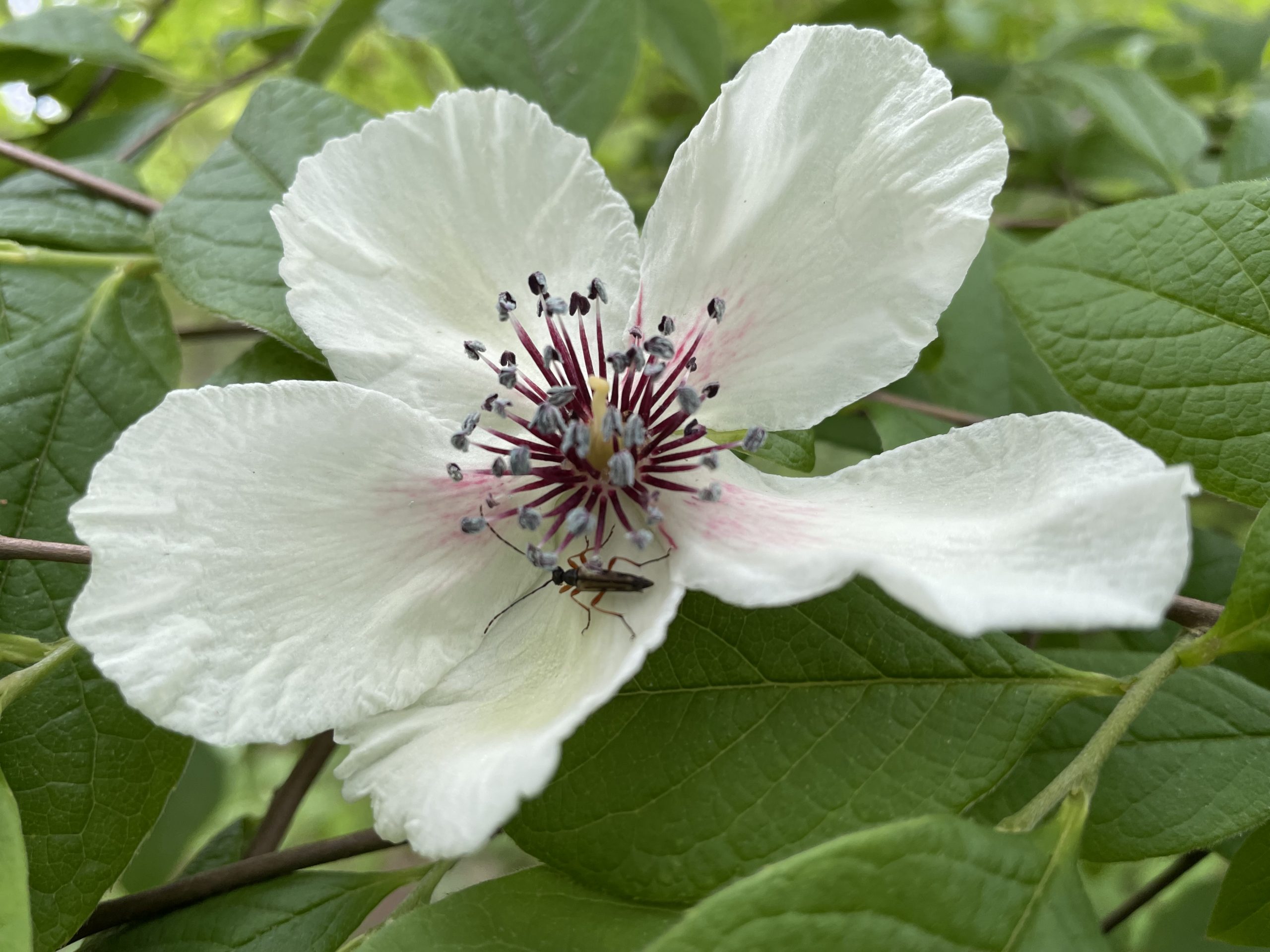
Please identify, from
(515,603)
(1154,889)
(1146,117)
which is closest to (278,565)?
(515,603)

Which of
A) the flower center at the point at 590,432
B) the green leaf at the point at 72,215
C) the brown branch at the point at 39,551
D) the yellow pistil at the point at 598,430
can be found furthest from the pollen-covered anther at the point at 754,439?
the green leaf at the point at 72,215

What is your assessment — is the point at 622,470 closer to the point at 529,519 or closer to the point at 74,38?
the point at 529,519

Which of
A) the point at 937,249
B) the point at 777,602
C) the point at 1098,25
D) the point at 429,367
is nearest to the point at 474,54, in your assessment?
the point at 429,367

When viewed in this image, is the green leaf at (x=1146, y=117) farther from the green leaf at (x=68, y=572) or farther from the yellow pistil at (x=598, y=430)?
the green leaf at (x=68, y=572)

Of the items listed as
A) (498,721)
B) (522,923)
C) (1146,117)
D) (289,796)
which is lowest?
(289,796)

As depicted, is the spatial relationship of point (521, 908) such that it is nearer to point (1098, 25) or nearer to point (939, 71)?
point (939, 71)

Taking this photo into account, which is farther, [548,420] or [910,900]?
[548,420]
